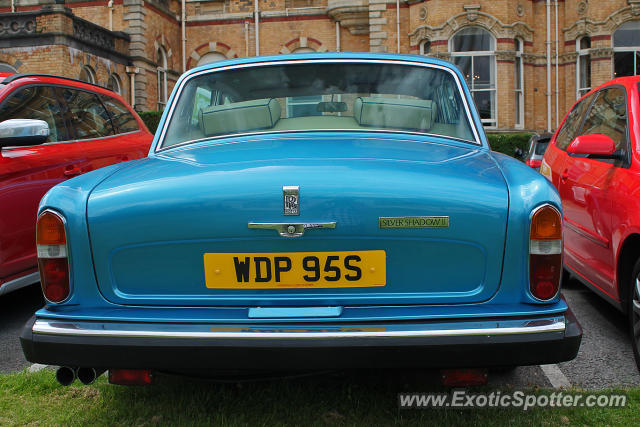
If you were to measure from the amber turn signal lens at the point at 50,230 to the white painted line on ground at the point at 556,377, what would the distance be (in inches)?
106

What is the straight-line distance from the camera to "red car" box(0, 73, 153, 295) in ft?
14.8

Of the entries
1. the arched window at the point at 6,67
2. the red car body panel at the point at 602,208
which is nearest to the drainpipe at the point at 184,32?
the arched window at the point at 6,67

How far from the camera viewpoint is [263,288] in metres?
2.38

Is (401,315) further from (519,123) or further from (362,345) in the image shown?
(519,123)

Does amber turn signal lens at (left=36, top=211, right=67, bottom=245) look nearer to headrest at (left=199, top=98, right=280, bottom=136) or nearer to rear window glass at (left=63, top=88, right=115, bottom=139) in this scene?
headrest at (left=199, top=98, right=280, bottom=136)

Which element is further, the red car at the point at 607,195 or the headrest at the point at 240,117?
the red car at the point at 607,195

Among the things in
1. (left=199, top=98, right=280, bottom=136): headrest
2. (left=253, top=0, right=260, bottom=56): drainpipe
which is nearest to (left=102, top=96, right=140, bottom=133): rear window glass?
(left=199, top=98, right=280, bottom=136): headrest

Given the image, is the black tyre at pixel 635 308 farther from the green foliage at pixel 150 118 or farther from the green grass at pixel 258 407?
the green foliage at pixel 150 118

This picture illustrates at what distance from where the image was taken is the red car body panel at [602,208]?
12.4 feet

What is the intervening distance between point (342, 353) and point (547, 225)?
92 centimetres

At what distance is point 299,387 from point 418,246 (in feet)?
4.38

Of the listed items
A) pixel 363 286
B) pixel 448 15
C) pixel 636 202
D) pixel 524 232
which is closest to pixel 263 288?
pixel 363 286

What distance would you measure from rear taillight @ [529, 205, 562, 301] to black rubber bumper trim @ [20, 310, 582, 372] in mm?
185

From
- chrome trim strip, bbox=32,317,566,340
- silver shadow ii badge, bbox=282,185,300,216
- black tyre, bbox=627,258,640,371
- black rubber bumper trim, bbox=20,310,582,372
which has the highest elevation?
silver shadow ii badge, bbox=282,185,300,216
